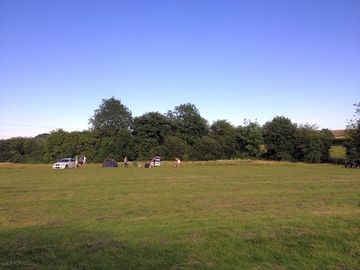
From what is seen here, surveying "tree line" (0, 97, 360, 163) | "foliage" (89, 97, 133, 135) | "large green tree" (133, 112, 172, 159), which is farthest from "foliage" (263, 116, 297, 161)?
"foliage" (89, 97, 133, 135)

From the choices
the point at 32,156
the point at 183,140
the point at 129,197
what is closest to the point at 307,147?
the point at 183,140

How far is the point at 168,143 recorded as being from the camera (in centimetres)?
7712

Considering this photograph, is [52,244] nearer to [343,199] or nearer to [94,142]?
[343,199]

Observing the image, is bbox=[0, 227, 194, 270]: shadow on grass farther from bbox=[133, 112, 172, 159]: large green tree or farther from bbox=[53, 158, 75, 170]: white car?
bbox=[133, 112, 172, 159]: large green tree

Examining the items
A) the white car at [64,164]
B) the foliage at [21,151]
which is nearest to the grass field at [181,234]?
the white car at [64,164]

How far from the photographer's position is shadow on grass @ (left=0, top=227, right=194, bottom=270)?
247 inches

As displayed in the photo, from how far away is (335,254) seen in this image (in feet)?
22.6

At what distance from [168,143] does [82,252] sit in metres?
70.1

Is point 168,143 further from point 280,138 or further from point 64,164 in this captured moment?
point 64,164

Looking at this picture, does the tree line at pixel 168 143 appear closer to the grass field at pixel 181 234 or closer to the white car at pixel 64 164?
the white car at pixel 64 164

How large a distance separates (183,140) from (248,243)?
243 ft

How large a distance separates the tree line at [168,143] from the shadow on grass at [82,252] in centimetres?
6632

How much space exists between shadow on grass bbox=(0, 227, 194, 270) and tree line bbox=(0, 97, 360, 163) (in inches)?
2611

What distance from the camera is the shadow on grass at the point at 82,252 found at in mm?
6281
